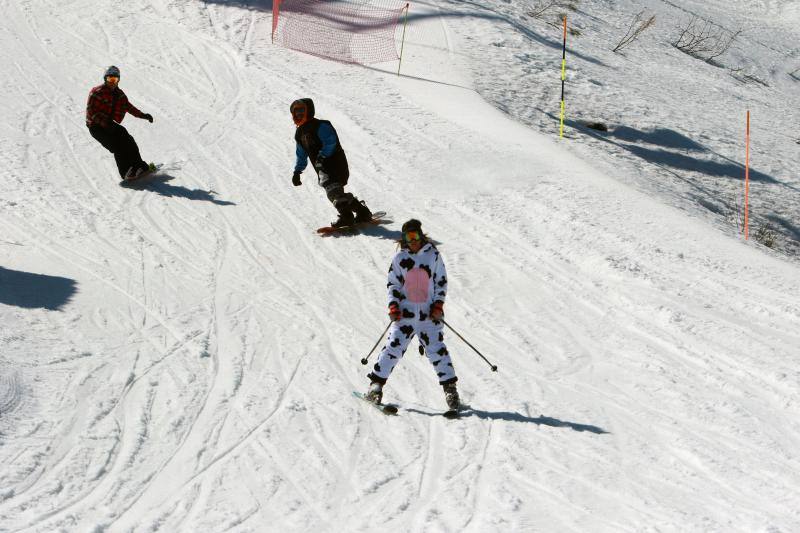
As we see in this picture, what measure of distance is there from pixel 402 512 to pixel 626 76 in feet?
52.7

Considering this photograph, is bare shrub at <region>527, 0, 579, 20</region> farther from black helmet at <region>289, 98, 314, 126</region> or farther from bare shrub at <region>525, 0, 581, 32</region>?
black helmet at <region>289, 98, 314, 126</region>

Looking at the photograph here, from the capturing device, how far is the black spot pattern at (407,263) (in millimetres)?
6902

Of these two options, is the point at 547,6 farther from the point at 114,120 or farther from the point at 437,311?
the point at 437,311

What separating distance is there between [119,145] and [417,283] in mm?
6404

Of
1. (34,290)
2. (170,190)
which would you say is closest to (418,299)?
(34,290)

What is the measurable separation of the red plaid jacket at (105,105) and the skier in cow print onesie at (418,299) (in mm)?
5953

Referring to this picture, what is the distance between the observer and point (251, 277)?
9.91 meters

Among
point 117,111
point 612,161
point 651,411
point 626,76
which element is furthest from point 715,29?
point 651,411

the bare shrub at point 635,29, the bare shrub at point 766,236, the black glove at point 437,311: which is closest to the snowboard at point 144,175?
the black glove at point 437,311

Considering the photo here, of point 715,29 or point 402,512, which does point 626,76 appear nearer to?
point 715,29

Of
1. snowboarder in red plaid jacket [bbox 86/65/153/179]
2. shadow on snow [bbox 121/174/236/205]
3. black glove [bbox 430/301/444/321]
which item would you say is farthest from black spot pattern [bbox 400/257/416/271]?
snowboarder in red plaid jacket [bbox 86/65/153/179]

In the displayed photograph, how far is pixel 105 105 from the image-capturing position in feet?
38.1

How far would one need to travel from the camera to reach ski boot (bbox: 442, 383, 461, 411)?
23.7 ft

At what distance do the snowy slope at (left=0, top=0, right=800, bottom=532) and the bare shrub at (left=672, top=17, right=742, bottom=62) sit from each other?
9.40m
